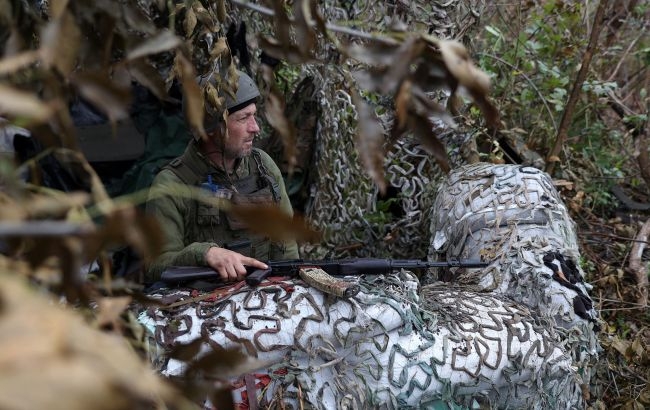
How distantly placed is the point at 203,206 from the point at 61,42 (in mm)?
2222

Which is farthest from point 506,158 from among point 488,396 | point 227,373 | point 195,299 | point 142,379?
point 142,379

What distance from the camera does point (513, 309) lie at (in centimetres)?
301

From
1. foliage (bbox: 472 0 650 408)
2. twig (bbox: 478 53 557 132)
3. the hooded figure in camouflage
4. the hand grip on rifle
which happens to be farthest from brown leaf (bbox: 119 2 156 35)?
twig (bbox: 478 53 557 132)

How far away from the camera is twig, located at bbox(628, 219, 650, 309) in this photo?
404cm

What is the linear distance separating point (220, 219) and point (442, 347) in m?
1.08

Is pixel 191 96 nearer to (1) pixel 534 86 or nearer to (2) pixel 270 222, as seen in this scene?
(2) pixel 270 222

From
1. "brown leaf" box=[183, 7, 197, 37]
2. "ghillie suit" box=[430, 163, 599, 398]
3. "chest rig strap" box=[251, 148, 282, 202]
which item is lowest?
"ghillie suit" box=[430, 163, 599, 398]

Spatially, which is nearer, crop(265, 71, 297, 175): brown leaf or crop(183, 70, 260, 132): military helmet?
crop(265, 71, 297, 175): brown leaf

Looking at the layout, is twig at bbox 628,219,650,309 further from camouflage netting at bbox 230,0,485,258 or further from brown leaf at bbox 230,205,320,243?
brown leaf at bbox 230,205,320,243

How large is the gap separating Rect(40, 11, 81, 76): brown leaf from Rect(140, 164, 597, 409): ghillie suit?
141 cm

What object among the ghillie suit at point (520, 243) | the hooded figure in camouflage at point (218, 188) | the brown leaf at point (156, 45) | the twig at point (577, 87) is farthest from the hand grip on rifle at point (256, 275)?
the twig at point (577, 87)

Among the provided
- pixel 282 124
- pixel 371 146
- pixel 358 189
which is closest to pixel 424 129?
pixel 371 146

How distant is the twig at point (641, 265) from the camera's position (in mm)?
4039

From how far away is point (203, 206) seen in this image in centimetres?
328
